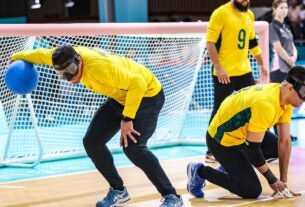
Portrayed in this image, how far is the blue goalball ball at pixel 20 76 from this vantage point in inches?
215

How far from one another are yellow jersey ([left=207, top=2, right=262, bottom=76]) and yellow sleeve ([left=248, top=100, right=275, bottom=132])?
1.86 m

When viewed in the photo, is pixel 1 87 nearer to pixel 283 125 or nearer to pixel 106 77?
pixel 106 77

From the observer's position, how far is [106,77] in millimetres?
4992

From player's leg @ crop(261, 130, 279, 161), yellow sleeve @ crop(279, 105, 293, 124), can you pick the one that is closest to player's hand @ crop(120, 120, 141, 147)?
yellow sleeve @ crop(279, 105, 293, 124)

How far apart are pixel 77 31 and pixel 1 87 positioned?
0.99 m

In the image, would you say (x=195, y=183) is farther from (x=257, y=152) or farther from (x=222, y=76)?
(x=222, y=76)

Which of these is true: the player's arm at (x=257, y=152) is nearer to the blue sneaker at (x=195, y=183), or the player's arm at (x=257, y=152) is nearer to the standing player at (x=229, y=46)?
the blue sneaker at (x=195, y=183)

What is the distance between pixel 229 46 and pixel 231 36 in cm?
10

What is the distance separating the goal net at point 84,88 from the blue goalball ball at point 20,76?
110 cm

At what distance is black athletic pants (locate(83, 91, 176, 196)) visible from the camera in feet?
17.1

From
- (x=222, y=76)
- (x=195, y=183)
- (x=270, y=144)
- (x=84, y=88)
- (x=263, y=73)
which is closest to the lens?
(x=195, y=183)

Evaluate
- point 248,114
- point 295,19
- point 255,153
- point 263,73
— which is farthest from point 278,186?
point 295,19

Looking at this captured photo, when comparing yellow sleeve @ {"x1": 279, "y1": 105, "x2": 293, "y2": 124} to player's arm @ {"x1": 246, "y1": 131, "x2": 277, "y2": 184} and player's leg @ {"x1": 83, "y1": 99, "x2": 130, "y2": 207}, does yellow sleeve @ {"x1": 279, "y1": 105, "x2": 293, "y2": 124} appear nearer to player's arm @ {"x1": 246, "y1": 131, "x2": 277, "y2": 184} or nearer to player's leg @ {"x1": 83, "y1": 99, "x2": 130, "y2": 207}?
player's arm @ {"x1": 246, "y1": 131, "x2": 277, "y2": 184}

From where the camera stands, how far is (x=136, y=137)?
17.0 ft
